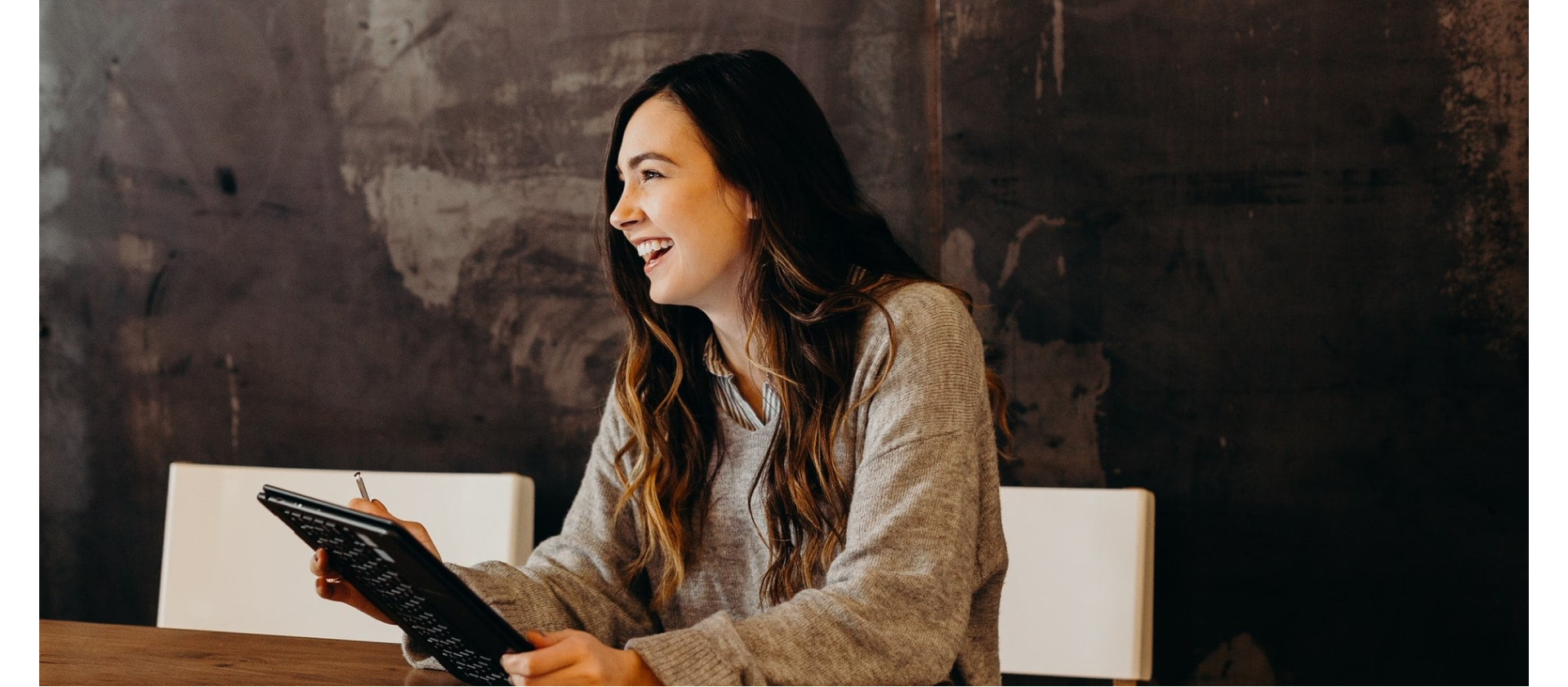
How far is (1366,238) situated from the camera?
6.26 ft

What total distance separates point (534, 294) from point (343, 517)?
4.59ft

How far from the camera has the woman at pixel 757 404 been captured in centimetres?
114

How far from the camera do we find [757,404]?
140 cm

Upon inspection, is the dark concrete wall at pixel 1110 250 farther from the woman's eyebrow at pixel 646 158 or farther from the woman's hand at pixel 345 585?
the woman's hand at pixel 345 585

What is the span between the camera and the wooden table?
1024 mm

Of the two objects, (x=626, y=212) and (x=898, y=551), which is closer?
(x=898, y=551)

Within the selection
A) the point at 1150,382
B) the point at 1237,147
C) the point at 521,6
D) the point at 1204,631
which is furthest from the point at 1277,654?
the point at 521,6

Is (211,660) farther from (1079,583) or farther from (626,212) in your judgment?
(1079,583)

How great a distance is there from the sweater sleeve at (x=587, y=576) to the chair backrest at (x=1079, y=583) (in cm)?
69

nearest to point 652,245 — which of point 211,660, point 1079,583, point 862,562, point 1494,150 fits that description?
point 862,562

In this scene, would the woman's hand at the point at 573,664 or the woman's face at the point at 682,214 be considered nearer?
the woman's hand at the point at 573,664

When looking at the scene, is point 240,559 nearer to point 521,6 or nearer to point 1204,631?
point 521,6

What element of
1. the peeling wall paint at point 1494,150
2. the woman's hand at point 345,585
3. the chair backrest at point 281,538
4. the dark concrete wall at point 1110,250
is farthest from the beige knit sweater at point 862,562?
the peeling wall paint at point 1494,150

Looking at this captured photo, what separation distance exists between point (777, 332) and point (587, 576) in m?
0.39
